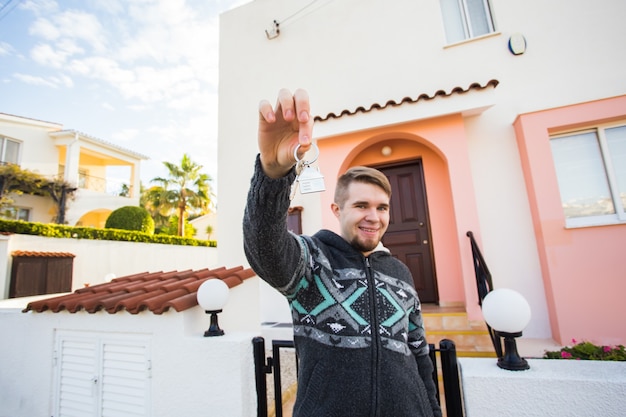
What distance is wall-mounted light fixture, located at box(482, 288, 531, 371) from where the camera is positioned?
4.90 ft

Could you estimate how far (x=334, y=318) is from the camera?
3.46 feet

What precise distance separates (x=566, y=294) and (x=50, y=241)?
487 inches

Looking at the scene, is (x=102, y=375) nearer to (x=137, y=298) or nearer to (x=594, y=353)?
(x=137, y=298)

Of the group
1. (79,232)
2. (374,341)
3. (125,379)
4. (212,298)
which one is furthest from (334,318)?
(79,232)

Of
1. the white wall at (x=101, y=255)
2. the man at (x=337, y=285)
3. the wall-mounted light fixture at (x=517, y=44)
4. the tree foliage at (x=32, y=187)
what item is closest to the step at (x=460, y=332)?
the man at (x=337, y=285)

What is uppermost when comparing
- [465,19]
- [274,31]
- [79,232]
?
[274,31]

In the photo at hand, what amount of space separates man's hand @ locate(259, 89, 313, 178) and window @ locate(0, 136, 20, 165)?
19518 millimetres

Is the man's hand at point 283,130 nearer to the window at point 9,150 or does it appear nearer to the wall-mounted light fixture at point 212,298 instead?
the wall-mounted light fixture at point 212,298

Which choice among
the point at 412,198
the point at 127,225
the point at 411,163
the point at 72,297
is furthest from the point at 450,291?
the point at 127,225

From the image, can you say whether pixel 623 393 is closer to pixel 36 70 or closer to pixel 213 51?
pixel 213 51

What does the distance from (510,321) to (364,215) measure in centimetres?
103

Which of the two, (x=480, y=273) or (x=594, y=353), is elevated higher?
(x=480, y=273)

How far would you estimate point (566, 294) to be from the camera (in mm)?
3572

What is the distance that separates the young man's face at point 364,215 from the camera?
1.22 m
